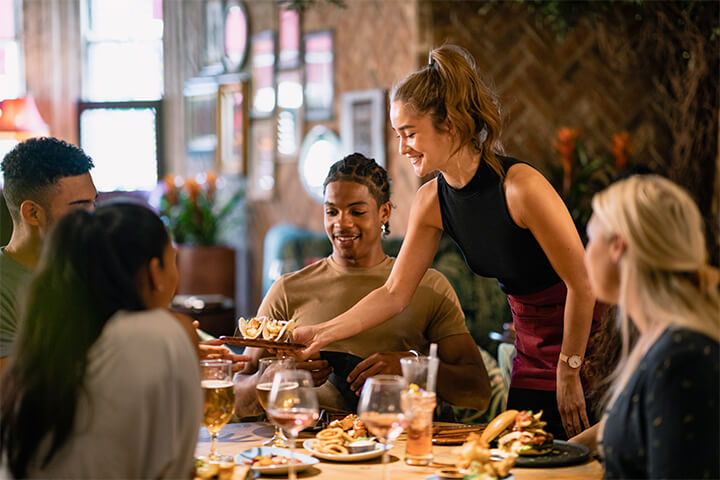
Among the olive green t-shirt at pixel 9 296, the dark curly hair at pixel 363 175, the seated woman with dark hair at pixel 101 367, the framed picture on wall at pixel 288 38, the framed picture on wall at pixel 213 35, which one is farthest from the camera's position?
the framed picture on wall at pixel 213 35

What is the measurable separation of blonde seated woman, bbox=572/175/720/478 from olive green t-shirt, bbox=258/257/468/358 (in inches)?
45.0

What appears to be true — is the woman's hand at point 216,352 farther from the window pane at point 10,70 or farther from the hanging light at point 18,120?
the window pane at point 10,70

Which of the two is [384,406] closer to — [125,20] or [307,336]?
[307,336]

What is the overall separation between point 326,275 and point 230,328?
12.0 ft

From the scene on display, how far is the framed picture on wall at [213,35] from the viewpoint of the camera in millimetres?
7324

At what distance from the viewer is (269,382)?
69.9 inches

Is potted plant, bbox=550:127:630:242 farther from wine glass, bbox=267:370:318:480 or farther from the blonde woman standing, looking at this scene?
wine glass, bbox=267:370:318:480

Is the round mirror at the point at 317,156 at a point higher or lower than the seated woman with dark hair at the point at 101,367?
higher

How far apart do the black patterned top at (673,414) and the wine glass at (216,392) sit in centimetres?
78

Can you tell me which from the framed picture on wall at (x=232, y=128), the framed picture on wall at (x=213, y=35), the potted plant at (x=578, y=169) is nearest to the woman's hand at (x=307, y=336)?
the potted plant at (x=578, y=169)

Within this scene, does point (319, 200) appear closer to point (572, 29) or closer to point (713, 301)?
point (572, 29)

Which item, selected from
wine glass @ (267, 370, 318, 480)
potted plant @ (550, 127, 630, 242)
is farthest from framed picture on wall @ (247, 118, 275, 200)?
wine glass @ (267, 370, 318, 480)

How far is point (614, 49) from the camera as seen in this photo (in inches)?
200

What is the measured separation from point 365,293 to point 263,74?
4619mm
